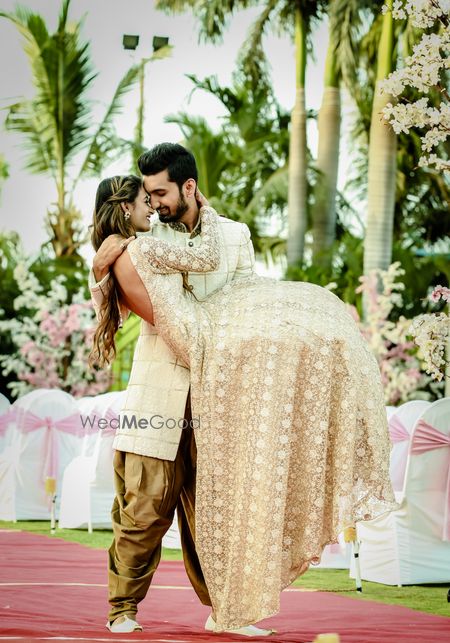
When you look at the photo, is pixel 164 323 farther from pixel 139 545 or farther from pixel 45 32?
pixel 45 32

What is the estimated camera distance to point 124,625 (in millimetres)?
4074

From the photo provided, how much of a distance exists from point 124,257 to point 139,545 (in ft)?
3.58

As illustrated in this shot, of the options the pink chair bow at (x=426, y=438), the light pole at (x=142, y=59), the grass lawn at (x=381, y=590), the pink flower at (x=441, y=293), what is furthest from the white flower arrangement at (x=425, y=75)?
the light pole at (x=142, y=59)

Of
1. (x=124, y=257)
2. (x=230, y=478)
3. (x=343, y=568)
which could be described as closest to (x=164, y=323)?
(x=124, y=257)

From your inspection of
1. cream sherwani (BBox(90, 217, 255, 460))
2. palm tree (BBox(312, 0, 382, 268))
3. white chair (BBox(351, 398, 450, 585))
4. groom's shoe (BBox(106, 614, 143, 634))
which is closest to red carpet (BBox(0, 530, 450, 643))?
groom's shoe (BBox(106, 614, 143, 634))

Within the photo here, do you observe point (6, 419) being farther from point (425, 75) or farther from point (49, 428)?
point (425, 75)

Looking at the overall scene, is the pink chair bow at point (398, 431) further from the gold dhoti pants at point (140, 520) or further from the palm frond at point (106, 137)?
the palm frond at point (106, 137)

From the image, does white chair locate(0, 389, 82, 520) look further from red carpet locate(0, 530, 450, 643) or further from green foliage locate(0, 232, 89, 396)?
green foliage locate(0, 232, 89, 396)

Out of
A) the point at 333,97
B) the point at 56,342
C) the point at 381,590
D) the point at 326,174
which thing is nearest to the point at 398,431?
the point at 381,590

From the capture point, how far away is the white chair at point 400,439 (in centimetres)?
704

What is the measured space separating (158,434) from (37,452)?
729cm

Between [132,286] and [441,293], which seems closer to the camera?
[132,286]

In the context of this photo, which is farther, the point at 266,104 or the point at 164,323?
the point at 266,104

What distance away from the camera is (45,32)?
20.1 m
